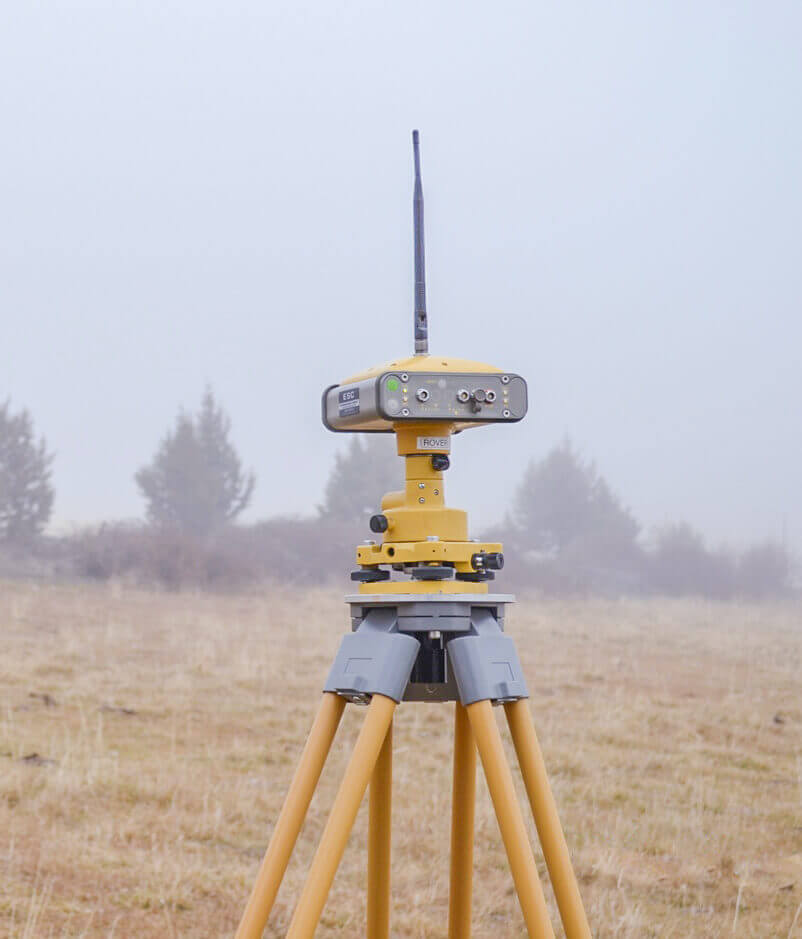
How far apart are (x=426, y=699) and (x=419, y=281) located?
1108 millimetres

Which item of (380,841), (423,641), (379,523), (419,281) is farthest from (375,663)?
(419,281)

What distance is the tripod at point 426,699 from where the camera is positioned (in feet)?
8.21

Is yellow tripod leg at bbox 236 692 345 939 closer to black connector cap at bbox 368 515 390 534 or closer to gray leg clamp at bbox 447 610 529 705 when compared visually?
gray leg clamp at bbox 447 610 529 705

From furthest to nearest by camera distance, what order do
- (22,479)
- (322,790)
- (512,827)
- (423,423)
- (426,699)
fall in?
(22,479) < (322,790) < (426,699) < (423,423) < (512,827)

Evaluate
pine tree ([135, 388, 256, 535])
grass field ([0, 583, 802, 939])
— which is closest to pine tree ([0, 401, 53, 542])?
pine tree ([135, 388, 256, 535])

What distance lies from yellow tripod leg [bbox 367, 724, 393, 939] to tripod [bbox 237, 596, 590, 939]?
0.25m

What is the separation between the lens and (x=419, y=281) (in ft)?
9.28

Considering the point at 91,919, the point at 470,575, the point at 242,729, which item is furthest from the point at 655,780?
the point at 470,575

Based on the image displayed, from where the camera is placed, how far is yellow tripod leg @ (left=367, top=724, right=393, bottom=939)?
9.81ft

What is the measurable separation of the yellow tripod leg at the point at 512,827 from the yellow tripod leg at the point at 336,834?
252mm

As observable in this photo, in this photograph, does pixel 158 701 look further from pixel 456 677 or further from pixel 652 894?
pixel 456 677

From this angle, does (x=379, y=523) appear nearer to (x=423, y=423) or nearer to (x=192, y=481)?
(x=423, y=423)

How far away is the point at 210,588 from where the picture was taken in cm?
2391

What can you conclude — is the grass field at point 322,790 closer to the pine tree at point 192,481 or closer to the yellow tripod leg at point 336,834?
the yellow tripod leg at point 336,834
